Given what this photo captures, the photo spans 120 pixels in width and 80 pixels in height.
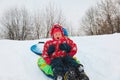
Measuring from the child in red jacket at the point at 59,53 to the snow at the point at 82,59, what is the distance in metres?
0.37

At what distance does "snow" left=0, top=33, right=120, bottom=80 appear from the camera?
193 inches

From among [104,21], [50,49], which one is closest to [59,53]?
[50,49]

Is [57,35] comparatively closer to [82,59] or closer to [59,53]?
[59,53]

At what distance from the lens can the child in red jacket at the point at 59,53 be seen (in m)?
4.62

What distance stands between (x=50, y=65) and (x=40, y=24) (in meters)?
26.5

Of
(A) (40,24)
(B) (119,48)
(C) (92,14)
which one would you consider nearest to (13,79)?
(B) (119,48)

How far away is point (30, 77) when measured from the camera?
15.7ft

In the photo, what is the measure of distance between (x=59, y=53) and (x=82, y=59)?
878 millimetres

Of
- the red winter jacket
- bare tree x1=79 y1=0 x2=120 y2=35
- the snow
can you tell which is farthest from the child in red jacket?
bare tree x1=79 y1=0 x2=120 y2=35

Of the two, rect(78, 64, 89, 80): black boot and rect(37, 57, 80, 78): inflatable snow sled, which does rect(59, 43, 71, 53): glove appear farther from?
rect(78, 64, 89, 80): black boot

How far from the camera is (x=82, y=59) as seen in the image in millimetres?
5707

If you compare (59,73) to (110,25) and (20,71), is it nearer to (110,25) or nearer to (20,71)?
(20,71)

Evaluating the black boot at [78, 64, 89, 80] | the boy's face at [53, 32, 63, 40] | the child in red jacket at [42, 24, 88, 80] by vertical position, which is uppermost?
the boy's face at [53, 32, 63, 40]

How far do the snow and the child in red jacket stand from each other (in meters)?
0.37
